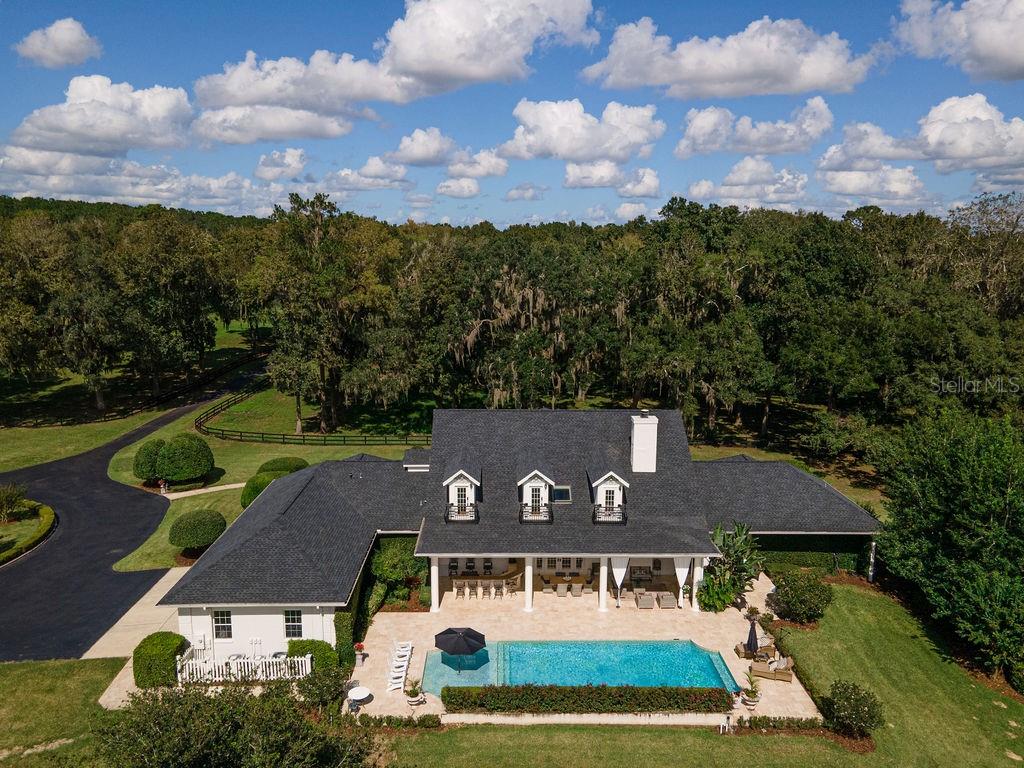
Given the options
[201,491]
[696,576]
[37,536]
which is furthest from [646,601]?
[37,536]

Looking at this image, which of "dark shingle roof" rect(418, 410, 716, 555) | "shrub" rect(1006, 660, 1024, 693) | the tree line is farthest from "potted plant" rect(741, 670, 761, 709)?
the tree line

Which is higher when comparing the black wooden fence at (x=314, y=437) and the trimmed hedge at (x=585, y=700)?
the black wooden fence at (x=314, y=437)

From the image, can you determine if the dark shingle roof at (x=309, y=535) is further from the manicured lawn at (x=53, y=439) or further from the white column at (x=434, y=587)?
the manicured lawn at (x=53, y=439)

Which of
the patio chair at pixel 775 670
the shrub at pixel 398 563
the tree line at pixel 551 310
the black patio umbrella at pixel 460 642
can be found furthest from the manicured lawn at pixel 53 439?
the patio chair at pixel 775 670

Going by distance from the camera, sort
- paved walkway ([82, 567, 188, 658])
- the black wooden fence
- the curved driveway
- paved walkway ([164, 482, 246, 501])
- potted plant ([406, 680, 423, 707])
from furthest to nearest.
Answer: the black wooden fence, paved walkway ([164, 482, 246, 501]), the curved driveway, paved walkway ([82, 567, 188, 658]), potted plant ([406, 680, 423, 707])

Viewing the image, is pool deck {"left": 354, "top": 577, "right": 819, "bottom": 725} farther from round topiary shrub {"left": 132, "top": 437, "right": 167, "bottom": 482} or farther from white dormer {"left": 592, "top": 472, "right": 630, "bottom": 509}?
round topiary shrub {"left": 132, "top": 437, "right": 167, "bottom": 482}

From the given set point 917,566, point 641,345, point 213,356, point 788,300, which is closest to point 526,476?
point 917,566

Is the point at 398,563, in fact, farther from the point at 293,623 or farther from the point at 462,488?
the point at 293,623
